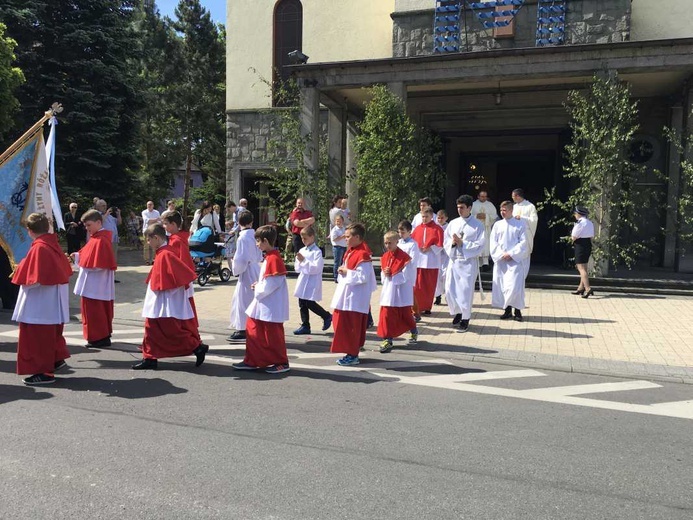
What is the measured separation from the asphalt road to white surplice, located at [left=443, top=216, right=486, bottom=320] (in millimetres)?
2388

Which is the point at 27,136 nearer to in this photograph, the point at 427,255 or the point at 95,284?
the point at 95,284

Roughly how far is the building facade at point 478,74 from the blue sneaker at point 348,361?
942 centimetres

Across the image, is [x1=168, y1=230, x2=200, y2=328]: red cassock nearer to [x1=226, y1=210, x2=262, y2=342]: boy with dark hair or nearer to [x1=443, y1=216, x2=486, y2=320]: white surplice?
[x1=226, y1=210, x2=262, y2=342]: boy with dark hair

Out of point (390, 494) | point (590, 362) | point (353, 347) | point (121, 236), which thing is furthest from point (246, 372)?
point (121, 236)

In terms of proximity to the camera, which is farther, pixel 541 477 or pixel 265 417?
pixel 265 417

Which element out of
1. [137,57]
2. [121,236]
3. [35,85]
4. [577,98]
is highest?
[137,57]

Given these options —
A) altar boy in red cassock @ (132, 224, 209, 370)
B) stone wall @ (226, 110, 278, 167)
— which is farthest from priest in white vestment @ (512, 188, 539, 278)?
stone wall @ (226, 110, 278, 167)

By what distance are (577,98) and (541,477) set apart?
1115 cm

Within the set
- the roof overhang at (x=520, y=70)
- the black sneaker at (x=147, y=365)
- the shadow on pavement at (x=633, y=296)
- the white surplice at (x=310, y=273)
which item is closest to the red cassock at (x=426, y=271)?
the white surplice at (x=310, y=273)

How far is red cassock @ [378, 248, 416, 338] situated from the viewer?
7.82m

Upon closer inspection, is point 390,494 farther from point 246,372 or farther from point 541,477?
point 246,372

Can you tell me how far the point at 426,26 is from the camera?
16719 mm

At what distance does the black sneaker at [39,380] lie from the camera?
6.09 m

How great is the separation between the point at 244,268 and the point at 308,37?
1313 centimetres
